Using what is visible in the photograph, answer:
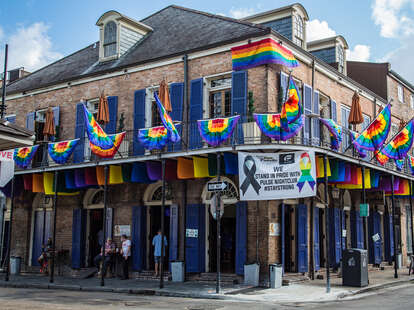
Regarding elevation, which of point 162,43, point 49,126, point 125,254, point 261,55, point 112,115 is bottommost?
point 125,254

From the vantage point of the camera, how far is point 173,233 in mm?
16312

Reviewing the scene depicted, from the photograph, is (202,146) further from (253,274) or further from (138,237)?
(253,274)

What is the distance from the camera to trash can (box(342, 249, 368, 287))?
1423cm

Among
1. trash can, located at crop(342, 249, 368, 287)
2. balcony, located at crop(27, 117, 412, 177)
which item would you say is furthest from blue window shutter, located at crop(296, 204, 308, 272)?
balcony, located at crop(27, 117, 412, 177)

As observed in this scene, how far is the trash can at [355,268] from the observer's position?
1423cm

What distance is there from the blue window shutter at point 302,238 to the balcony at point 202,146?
2188mm

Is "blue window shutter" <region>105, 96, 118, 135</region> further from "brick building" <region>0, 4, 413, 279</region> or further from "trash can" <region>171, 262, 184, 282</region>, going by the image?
"trash can" <region>171, 262, 184, 282</region>

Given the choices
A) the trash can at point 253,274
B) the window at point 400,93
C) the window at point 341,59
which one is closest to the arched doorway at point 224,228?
the trash can at point 253,274

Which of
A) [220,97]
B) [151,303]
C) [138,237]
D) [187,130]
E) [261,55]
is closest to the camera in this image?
[151,303]

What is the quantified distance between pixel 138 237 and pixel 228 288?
445cm

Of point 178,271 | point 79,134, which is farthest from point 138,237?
point 79,134

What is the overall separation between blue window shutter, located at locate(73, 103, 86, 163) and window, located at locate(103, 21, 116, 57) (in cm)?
257

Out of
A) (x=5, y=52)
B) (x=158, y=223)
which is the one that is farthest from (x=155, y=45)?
(x=158, y=223)

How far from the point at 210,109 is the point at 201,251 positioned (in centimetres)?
454
